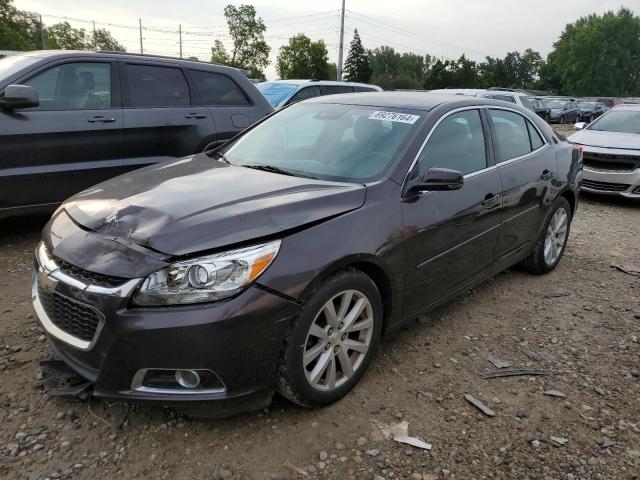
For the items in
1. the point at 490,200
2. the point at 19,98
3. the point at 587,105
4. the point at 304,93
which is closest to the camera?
→ the point at 490,200

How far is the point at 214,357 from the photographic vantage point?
2238 millimetres

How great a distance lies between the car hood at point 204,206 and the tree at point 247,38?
70.7m

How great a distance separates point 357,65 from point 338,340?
3373 inches

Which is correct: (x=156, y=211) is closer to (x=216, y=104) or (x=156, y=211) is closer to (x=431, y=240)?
(x=431, y=240)

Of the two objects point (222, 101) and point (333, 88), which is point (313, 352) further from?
point (333, 88)

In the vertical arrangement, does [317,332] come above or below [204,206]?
below

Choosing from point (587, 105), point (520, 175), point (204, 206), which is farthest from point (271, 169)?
point (587, 105)

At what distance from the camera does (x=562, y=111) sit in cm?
3322

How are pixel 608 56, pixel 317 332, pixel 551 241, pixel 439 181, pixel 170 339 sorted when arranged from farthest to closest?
pixel 608 56 → pixel 551 241 → pixel 439 181 → pixel 317 332 → pixel 170 339

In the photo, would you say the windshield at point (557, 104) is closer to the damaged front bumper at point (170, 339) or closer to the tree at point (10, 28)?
the damaged front bumper at point (170, 339)

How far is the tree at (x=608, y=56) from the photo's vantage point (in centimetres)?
8700

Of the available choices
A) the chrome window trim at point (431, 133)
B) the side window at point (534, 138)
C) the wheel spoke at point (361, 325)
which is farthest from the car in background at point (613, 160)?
the wheel spoke at point (361, 325)

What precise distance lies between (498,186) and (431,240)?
38.5 inches

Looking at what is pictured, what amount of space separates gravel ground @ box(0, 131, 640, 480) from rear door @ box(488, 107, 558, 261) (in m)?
0.70
